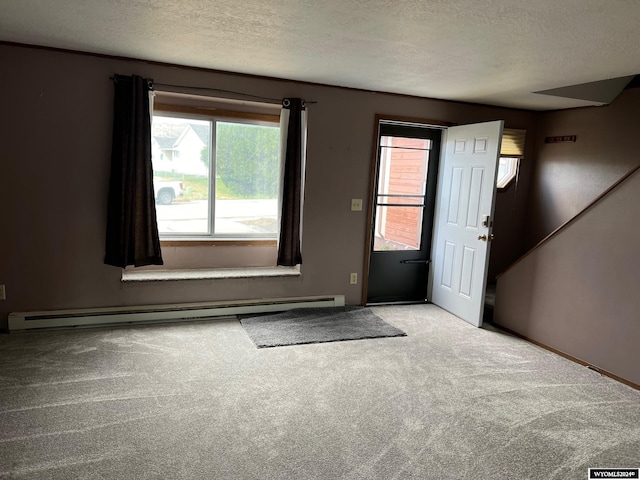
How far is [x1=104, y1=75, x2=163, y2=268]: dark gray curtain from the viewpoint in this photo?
3602 mm

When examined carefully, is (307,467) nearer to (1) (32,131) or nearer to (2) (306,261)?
(2) (306,261)

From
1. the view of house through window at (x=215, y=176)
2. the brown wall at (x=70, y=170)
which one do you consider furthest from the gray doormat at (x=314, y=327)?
the view of house through window at (x=215, y=176)

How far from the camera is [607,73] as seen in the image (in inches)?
128

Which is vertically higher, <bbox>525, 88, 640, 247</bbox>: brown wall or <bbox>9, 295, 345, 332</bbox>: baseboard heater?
<bbox>525, 88, 640, 247</bbox>: brown wall

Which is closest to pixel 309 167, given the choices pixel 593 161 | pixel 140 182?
pixel 140 182

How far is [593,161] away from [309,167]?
314cm

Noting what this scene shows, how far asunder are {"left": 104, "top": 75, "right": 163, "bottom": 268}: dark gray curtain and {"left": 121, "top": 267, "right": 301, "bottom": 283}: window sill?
18 centimetres

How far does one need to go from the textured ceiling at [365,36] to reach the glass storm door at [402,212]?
0.96 metres

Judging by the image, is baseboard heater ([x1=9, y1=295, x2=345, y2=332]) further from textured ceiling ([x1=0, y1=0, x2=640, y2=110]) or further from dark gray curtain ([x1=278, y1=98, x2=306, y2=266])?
textured ceiling ([x1=0, y1=0, x2=640, y2=110])

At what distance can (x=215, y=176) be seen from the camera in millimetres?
4379

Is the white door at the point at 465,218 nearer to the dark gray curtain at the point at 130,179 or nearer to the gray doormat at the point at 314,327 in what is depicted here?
the gray doormat at the point at 314,327

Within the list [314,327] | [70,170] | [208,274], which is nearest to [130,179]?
[70,170]

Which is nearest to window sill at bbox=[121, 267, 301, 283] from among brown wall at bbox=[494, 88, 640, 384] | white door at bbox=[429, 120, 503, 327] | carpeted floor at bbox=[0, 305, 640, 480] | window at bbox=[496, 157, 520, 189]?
carpeted floor at bbox=[0, 305, 640, 480]

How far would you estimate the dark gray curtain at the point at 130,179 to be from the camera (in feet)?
11.8
